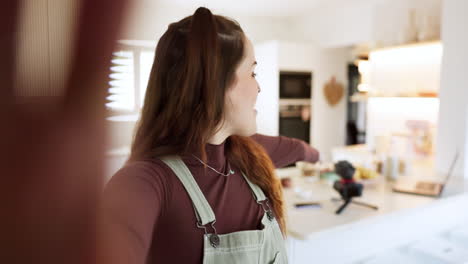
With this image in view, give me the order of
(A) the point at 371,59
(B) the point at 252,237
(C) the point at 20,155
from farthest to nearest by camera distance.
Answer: (A) the point at 371,59 < (B) the point at 252,237 < (C) the point at 20,155

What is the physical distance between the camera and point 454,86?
6.52 feet

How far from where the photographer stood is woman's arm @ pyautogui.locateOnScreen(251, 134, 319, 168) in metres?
1.01

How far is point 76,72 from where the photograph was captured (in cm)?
11

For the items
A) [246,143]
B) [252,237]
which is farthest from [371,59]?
[252,237]

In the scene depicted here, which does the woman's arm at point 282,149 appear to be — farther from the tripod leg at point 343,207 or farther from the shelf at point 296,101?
the shelf at point 296,101

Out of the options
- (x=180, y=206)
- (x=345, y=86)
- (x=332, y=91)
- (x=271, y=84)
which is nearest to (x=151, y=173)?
(x=180, y=206)

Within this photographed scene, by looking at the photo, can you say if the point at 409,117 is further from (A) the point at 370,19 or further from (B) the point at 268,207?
(B) the point at 268,207

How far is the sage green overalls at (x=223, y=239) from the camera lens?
62 cm

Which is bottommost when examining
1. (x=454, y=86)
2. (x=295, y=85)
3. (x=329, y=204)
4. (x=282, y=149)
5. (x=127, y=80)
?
(x=329, y=204)

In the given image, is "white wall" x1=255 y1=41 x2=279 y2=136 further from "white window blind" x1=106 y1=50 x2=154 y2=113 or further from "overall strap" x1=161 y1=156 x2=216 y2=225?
"white window blind" x1=106 y1=50 x2=154 y2=113

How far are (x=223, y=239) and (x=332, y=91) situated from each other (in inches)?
149

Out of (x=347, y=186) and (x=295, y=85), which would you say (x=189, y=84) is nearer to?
(x=347, y=186)

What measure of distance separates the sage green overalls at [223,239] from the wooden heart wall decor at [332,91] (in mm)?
3630

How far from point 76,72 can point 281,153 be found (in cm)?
96
